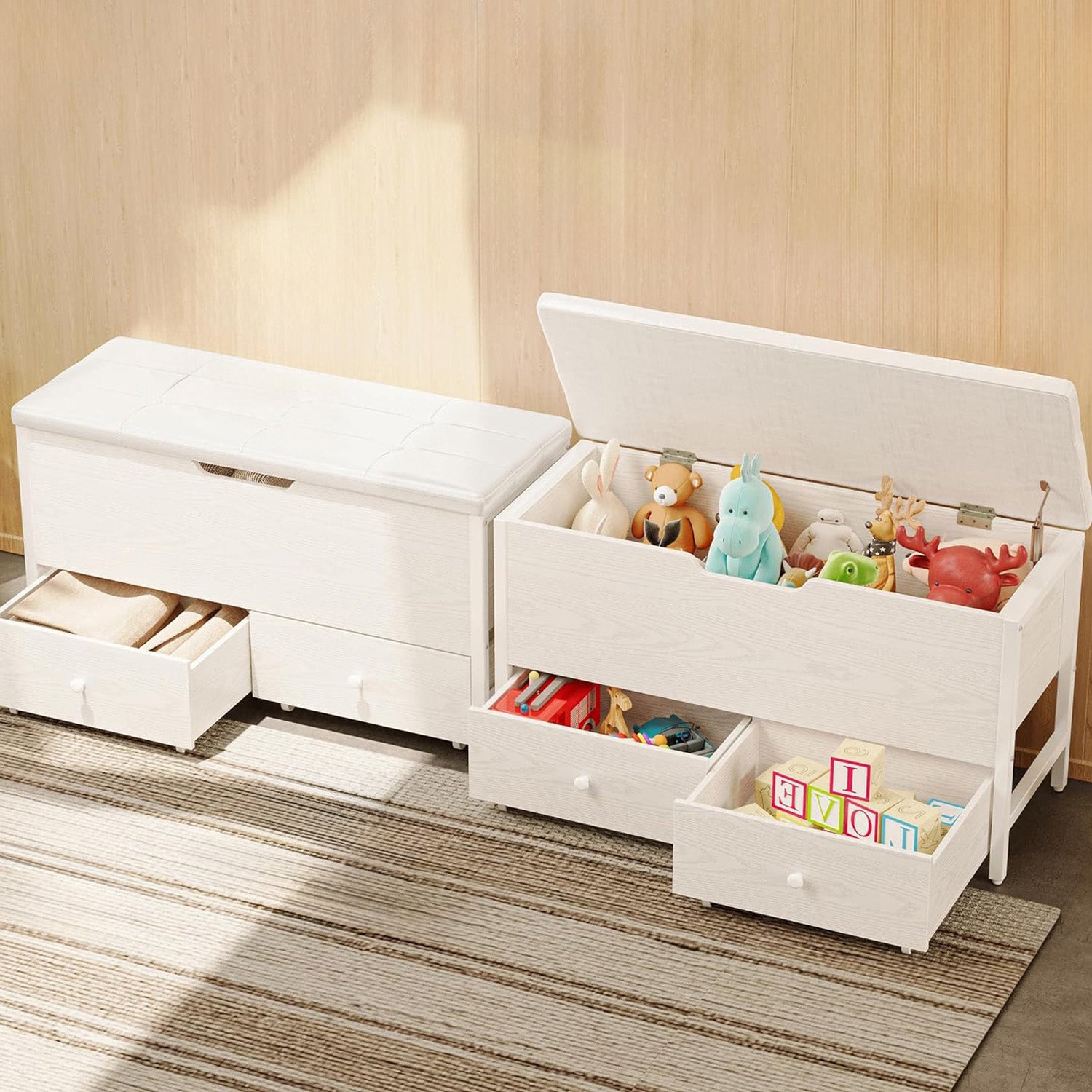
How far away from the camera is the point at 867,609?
2711mm

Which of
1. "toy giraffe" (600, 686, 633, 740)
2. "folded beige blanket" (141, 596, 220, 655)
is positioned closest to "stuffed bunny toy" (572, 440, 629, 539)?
"toy giraffe" (600, 686, 633, 740)

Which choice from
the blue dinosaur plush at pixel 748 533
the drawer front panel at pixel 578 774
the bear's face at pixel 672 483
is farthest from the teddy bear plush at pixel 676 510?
the drawer front panel at pixel 578 774

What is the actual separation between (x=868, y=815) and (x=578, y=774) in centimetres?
49

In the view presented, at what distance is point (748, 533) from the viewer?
2832mm

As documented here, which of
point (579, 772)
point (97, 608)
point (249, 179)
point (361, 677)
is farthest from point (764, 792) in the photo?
point (249, 179)

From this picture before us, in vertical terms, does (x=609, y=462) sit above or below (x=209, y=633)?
above

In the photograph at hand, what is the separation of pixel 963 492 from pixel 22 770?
1.67 m

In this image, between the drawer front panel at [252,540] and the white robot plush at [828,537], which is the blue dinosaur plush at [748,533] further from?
the drawer front panel at [252,540]

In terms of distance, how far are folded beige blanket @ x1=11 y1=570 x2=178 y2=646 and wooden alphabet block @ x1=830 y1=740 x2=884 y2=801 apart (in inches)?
50.5

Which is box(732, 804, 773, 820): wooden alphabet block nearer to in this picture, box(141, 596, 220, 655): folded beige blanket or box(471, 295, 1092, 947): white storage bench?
box(471, 295, 1092, 947): white storage bench

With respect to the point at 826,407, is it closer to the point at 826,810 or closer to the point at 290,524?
the point at 826,810

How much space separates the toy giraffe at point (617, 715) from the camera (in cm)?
299

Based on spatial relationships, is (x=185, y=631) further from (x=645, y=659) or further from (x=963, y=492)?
(x=963, y=492)

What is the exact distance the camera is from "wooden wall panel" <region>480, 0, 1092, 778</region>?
2754 mm
